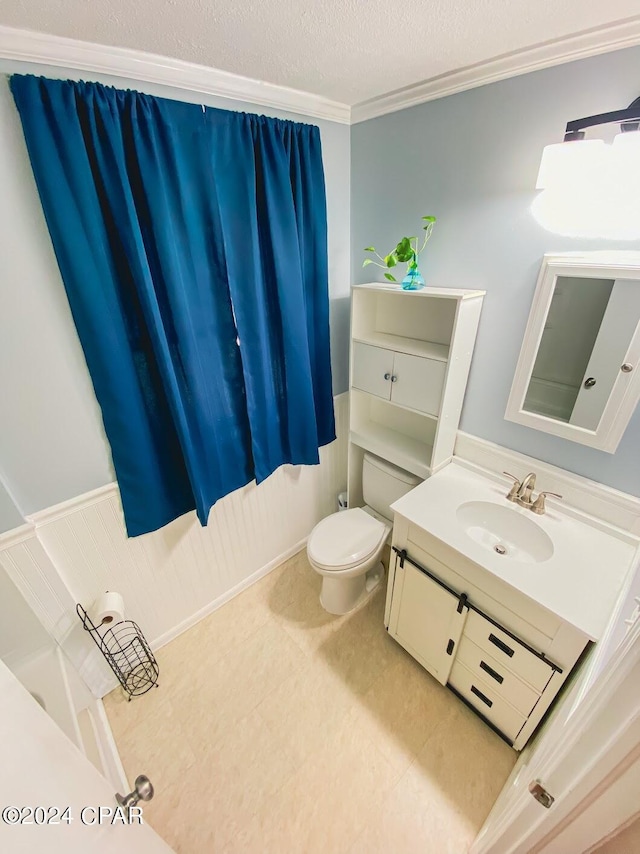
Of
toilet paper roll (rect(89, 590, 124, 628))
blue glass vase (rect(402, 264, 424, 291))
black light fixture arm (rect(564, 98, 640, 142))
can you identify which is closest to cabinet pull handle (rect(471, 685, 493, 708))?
toilet paper roll (rect(89, 590, 124, 628))

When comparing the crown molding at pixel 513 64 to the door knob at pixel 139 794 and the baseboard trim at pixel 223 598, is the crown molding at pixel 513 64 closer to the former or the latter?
the door knob at pixel 139 794

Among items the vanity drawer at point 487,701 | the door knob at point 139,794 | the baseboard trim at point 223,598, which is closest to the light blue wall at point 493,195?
the vanity drawer at point 487,701

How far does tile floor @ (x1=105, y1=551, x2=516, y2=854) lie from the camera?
119 centimetres

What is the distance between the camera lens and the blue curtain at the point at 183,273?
0.98 m

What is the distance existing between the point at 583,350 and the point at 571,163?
1.85 ft

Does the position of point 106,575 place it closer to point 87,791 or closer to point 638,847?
point 87,791

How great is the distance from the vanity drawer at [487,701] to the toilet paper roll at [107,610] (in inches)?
53.2

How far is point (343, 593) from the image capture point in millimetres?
1782

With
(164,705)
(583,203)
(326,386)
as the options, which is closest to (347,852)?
(164,705)

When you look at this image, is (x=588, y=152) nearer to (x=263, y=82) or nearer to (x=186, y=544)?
(x=263, y=82)

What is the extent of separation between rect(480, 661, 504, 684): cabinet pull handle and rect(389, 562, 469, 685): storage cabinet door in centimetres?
10

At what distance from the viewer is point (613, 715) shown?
52 cm

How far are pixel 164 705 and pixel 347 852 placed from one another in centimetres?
87

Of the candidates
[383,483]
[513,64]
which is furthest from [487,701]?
[513,64]
